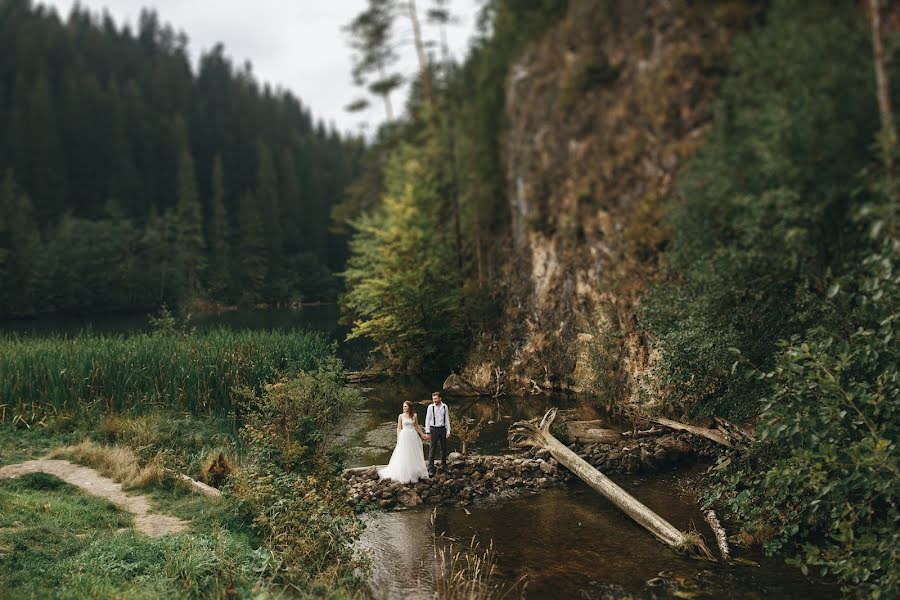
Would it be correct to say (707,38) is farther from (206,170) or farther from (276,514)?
(206,170)

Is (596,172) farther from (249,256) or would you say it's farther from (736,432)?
(249,256)

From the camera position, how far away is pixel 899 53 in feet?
44.7

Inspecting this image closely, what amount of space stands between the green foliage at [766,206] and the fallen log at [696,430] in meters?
0.57

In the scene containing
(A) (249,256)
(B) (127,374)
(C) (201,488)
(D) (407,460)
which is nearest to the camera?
(C) (201,488)

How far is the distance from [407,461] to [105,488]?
17.8ft

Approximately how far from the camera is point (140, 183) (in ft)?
305

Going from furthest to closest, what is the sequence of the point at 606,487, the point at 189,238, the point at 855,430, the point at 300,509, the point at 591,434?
1. the point at 189,238
2. the point at 591,434
3. the point at 606,487
4. the point at 300,509
5. the point at 855,430

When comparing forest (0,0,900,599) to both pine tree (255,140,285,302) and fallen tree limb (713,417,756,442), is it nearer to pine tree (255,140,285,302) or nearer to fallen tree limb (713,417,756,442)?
fallen tree limb (713,417,756,442)

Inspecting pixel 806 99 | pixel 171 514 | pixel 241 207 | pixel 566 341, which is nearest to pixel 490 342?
pixel 566 341

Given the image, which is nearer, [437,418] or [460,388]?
[437,418]

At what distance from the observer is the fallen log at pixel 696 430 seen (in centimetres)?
1282

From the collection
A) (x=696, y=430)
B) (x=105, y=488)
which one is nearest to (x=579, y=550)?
(x=696, y=430)

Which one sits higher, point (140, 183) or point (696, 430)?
point (140, 183)

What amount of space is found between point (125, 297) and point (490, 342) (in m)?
57.5
